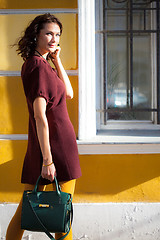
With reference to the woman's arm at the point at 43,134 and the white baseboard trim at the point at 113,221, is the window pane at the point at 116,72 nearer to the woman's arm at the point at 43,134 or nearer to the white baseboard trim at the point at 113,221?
the white baseboard trim at the point at 113,221

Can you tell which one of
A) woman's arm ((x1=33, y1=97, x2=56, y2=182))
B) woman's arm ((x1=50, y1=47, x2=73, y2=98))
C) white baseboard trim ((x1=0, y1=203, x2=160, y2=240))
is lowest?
white baseboard trim ((x1=0, y1=203, x2=160, y2=240))

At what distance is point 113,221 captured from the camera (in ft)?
10.4

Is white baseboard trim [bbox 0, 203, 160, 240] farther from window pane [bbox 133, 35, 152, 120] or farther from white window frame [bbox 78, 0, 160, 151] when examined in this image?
window pane [bbox 133, 35, 152, 120]

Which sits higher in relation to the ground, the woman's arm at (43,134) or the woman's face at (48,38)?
the woman's face at (48,38)

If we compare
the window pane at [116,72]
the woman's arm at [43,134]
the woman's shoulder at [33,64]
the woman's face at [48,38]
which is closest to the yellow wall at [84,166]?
the window pane at [116,72]

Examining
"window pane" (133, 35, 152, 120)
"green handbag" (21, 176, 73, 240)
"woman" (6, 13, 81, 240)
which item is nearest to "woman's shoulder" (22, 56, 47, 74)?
"woman" (6, 13, 81, 240)

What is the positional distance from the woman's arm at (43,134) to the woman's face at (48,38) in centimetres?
41

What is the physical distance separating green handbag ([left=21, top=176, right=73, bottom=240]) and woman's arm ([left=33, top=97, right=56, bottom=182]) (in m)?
0.11

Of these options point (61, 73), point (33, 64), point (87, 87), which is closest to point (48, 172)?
point (33, 64)

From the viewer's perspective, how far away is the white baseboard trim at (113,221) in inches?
125

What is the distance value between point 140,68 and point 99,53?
48 cm

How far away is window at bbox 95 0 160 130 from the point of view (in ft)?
11.5

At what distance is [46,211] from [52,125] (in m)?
0.55

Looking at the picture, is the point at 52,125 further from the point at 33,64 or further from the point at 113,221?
the point at 113,221
